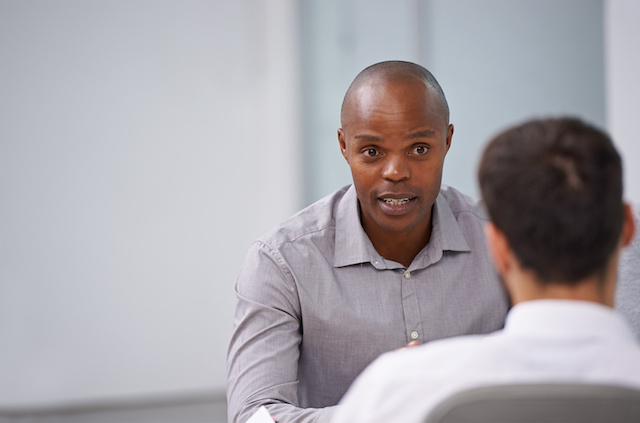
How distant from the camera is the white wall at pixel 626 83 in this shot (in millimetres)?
3227

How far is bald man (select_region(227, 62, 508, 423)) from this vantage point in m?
1.60

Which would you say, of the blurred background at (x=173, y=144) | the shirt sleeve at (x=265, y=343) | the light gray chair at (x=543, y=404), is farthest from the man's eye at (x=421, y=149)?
the blurred background at (x=173, y=144)

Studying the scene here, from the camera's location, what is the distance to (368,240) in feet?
5.66

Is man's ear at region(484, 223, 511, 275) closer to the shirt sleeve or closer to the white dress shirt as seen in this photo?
the white dress shirt

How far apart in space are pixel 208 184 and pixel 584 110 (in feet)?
6.71

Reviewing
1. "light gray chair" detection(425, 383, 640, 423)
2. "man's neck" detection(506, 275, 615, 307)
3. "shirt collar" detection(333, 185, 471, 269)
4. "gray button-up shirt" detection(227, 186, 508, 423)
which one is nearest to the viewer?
"light gray chair" detection(425, 383, 640, 423)

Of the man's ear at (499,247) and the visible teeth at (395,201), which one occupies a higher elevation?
the man's ear at (499,247)

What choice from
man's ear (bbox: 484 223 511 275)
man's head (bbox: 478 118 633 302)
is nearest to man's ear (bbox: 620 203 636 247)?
man's head (bbox: 478 118 633 302)

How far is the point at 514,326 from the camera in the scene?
2.81 feet

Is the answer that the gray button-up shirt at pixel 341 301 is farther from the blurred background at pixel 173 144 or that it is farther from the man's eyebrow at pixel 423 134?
the blurred background at pixel 173 144

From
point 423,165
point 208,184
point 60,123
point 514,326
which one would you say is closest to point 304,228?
point 423,165

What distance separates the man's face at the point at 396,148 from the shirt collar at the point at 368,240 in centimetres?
7

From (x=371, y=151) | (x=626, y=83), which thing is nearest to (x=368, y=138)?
(x=371, y=151)

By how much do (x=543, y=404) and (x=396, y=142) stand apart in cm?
94
